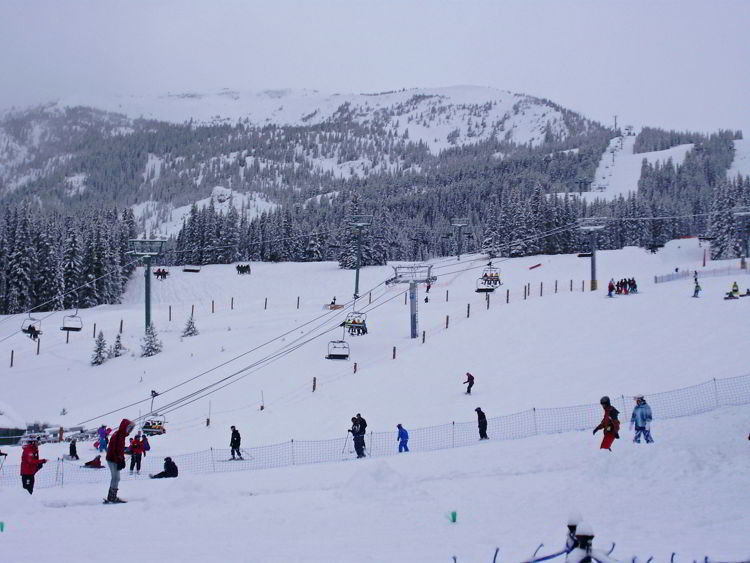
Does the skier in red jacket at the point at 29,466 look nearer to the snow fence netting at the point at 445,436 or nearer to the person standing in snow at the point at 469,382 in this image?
the snow fence netting at the point at 445,436

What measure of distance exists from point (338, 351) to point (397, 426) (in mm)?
17058

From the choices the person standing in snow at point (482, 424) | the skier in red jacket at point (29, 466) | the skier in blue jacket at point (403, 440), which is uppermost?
the skier in red jacket at point (29, 466)

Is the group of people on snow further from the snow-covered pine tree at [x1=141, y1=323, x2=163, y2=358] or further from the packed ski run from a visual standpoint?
the snow-covered pine tree at [x1=141, y1=323, x2=163, y2=358]

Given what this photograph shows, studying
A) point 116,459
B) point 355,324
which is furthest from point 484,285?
point 116,459

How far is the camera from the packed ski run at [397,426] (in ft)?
33.4

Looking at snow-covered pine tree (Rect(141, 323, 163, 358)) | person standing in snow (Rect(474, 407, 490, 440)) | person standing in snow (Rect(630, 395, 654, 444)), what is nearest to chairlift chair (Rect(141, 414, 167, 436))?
person standing in snow (Rect(474, 407, 490, 440))

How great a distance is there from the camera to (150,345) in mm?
48594

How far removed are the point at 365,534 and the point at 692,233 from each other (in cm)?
14565

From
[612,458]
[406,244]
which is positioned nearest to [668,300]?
[612,458]

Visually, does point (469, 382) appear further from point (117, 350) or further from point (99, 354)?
point (99, 354)

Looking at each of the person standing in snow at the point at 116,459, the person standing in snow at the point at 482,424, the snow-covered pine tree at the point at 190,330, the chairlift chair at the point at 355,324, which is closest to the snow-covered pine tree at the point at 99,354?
the snow-covered pine tree at the point at 190,330

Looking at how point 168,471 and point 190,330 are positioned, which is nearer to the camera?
point 168,471

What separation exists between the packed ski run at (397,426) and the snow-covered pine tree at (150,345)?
688 millimetres

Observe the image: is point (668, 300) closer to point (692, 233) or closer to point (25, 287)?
point (25, 287)
